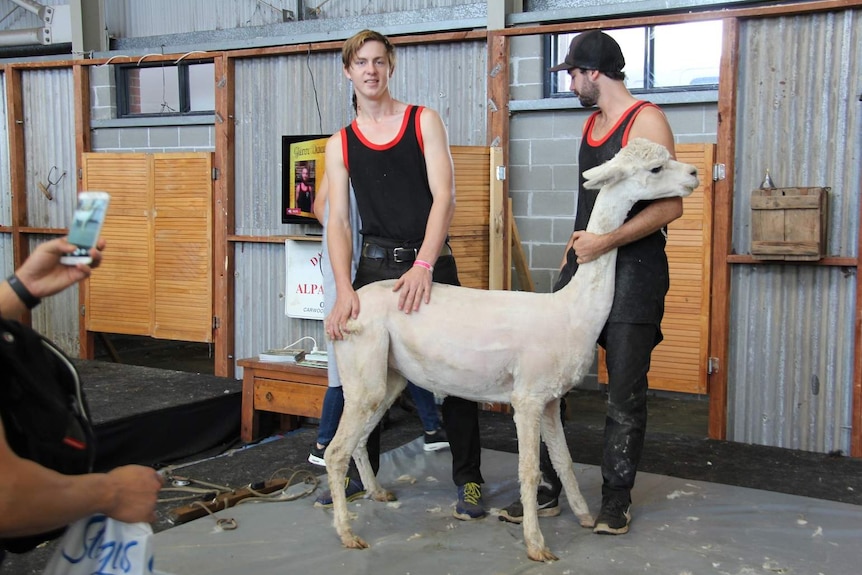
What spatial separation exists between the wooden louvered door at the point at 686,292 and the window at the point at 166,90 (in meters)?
4.73

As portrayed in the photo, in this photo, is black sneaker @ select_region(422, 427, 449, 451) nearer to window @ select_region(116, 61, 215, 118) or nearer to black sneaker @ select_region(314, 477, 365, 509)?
black sneaker @ select_region(314, 477, 365, 509)

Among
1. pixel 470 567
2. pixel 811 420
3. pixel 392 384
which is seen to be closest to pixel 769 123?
pixel 811 420

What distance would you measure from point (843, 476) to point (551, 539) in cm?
188

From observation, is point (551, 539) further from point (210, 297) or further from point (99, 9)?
point (99, 9)

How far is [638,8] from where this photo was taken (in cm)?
635

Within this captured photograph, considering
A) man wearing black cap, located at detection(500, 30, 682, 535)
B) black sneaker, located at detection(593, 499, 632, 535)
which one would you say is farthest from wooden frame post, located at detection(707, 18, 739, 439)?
black sneaker, located at detection(593, 499, 632, 535)

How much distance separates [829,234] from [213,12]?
21.6ft

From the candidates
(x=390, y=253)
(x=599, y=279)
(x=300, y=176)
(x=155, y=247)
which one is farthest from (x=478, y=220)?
(x=155, y=247)

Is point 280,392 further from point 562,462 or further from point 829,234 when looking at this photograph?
point 829,234

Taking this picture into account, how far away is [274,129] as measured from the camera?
19.5 feet

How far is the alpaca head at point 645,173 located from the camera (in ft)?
9.15

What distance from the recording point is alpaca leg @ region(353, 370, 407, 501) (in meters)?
3.13

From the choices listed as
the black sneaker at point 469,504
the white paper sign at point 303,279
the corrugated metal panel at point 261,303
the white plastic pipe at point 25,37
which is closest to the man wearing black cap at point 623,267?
the black sneaker at point 469,504

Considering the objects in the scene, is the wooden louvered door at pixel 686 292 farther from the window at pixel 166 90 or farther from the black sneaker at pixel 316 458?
the window at pixel 166 90
